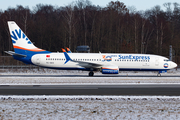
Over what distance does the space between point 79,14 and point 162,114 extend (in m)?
75.0

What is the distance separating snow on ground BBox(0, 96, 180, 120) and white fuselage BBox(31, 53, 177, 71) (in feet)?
61.8

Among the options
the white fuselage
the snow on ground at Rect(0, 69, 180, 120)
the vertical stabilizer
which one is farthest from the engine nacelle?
the snow on ground at Rect(0, 69, 180, 120)

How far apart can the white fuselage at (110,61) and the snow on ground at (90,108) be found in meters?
18.8

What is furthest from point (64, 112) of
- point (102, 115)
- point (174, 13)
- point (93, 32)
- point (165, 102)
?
point (174, 13)

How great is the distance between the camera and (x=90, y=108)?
11.1m

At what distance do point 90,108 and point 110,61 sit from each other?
71.6ft

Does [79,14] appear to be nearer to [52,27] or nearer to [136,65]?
[52,27]

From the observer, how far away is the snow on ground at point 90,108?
9.67 m

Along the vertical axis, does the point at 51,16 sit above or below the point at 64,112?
above

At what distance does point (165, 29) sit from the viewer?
7431 cm

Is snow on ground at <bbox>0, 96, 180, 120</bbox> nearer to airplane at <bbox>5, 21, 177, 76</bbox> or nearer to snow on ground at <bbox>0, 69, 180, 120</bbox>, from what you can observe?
snow on ground at <bbox>0, 69, 180, 120</bbox>

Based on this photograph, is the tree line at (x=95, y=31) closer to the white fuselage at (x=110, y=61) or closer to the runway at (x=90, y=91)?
the white fuselage at (x=110, y=61)

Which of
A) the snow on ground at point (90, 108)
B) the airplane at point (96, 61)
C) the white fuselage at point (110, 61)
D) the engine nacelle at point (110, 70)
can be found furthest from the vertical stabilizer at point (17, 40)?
the snow on ground at point (90, 108)

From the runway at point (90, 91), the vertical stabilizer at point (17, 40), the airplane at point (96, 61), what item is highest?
the vertical stabilizer at point (17, 40)
